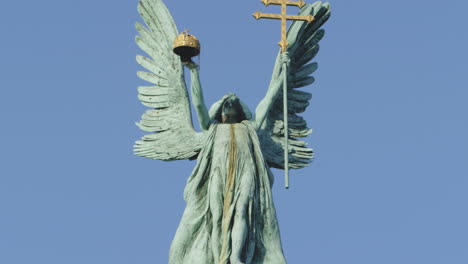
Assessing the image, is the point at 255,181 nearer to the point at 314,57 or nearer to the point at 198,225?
the point at 198,225

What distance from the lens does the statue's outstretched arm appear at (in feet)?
101

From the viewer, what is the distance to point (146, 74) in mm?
32656

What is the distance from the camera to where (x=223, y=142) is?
31.0 meters

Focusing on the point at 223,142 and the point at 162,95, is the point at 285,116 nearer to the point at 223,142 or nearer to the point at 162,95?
the point at 223,142

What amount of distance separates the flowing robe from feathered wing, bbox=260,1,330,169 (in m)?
0.65

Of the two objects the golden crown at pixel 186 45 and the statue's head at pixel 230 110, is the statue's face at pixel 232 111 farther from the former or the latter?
the golden crown at pixel 186 45

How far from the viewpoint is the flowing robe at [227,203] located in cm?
3030

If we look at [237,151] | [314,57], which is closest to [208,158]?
[237,151]

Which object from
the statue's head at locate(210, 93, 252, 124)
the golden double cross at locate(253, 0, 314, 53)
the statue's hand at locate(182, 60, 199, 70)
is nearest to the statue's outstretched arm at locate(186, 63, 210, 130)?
the statue's hand at locate(182, 60, 199, 70)

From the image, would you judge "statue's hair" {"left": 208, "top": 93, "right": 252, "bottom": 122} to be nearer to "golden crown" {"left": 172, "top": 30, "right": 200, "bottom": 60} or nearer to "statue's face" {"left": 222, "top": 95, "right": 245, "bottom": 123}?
"statue's face" {"left": 222, "top": 95, "right": 245, "bottom": 123}

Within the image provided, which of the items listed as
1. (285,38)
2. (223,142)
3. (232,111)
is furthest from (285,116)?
(285,38)

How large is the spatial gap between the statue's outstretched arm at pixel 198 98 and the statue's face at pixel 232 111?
1.32ft

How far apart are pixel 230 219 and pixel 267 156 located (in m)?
1.79

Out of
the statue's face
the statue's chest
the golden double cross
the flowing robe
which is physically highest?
the golden double cross
